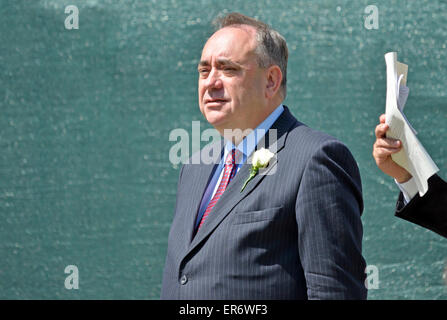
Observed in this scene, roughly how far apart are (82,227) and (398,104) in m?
2.43

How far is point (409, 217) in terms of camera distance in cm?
182

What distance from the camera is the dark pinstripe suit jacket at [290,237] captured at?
1.84m

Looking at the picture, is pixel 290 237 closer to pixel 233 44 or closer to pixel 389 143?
pixel 389 143

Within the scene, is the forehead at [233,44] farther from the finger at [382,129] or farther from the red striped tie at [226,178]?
the finger at [382,129]

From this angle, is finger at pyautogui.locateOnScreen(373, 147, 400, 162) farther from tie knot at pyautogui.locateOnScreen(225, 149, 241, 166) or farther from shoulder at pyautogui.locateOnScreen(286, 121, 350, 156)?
tie knot at pyautogui.locateOnScreen(225, 149, 241, 166)

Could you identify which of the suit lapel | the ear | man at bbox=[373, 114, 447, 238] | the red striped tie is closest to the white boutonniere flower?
the suit lapel

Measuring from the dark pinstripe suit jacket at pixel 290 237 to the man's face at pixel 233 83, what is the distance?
0.24 m

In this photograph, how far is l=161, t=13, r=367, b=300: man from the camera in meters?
1.85

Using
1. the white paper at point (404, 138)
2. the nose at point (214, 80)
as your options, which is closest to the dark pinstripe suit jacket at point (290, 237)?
the white paper at point (404, 138)

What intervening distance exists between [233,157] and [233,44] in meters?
0.37

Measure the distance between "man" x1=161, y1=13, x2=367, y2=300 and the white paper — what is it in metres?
0.21

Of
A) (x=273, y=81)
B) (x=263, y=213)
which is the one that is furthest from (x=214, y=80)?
(x=263, y=213)
